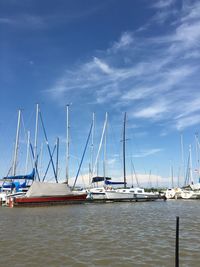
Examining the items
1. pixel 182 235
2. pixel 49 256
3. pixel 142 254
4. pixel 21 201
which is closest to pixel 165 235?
pixel 182 235

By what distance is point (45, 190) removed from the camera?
5334 centimetres

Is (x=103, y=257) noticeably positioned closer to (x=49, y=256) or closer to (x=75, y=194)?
(x=49, y=256)

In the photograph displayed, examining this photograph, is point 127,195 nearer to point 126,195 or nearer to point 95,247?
point 126,195

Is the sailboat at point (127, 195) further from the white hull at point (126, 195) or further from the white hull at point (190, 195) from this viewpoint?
the white hull at point (190, 195)

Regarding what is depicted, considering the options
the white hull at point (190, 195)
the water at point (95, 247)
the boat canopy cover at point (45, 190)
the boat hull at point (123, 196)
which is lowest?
the white hull at point (190, 195)

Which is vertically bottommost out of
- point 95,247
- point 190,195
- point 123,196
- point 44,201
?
point 190,195

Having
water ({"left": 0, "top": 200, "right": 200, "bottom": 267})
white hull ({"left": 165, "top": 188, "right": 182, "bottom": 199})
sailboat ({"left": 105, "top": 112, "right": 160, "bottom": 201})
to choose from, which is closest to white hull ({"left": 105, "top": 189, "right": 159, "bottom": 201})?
sailboat ({"left": 105, "top": 112, "right": 160, "bottom": 201})

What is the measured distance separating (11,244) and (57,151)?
56.9 m

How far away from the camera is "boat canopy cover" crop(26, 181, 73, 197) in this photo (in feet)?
172

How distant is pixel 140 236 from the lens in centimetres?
2150

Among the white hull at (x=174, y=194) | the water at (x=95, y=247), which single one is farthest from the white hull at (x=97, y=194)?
the water at (x=95, y=247)

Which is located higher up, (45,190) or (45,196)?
(45,190)

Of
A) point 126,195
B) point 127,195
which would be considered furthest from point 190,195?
point 126,195

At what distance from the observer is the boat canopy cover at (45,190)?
52469 mm
